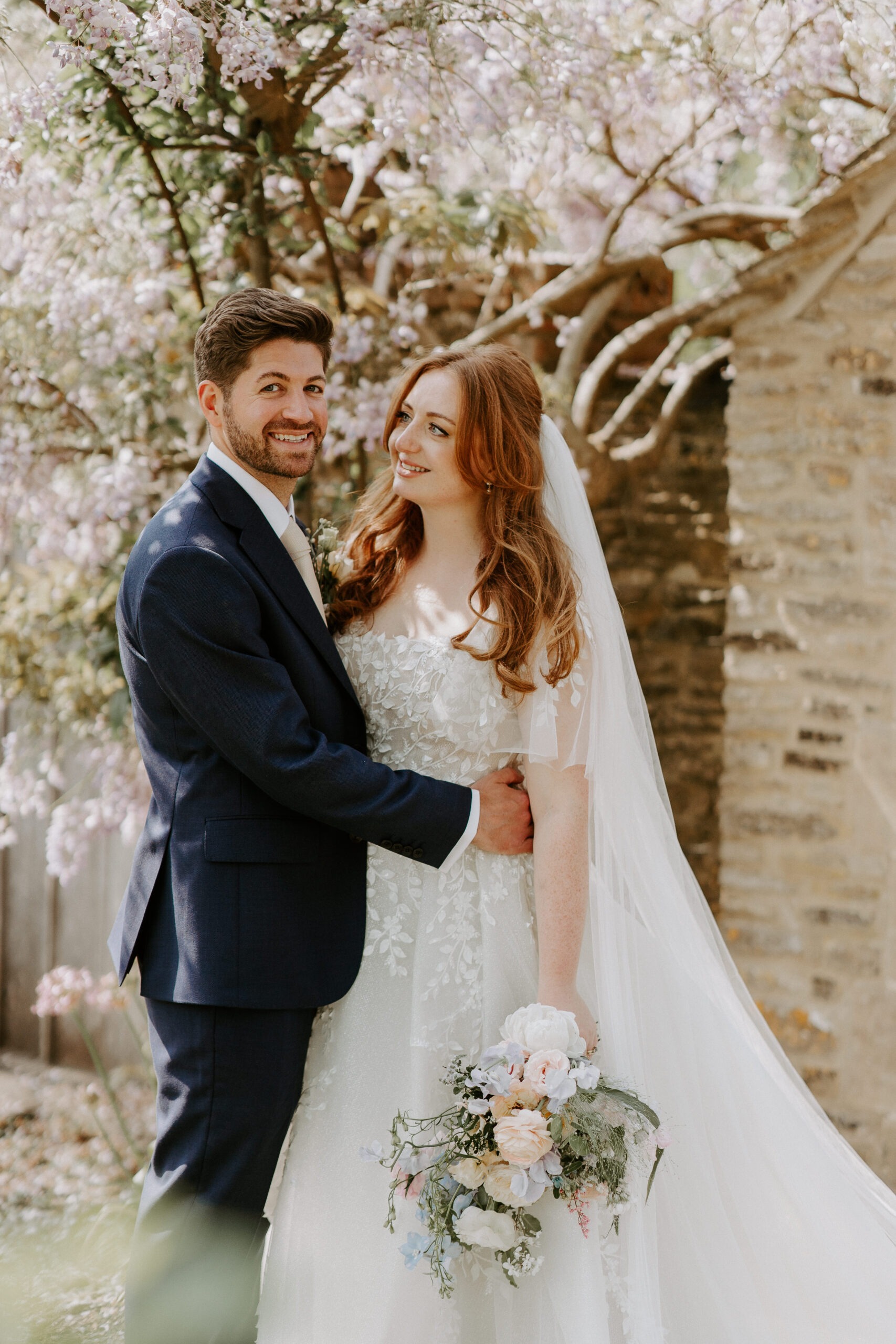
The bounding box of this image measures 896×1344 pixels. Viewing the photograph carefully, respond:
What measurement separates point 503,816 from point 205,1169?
88cm

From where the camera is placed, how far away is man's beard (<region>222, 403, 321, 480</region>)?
Answer: 2.31 metres

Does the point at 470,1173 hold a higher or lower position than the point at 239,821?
lower

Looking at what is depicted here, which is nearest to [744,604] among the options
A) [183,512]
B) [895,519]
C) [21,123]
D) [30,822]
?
[895,519]

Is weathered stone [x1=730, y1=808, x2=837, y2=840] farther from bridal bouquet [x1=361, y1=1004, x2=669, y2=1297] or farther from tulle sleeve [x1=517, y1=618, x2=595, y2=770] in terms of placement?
bridal bouquet [x1=361, y1=1004, x2=669, y2=1297]

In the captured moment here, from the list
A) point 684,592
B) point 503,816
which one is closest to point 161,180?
point 503,816

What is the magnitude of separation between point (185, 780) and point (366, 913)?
1.53 ft

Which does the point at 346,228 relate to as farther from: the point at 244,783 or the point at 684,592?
the point at 244,783

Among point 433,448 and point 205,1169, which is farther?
point 433,448

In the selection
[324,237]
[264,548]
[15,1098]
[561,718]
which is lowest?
[15,1098]

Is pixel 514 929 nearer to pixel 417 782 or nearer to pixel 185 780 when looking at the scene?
pixel 417 782

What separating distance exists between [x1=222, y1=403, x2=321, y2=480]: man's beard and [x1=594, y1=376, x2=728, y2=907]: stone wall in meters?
2.35

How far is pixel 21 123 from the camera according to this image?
2865mm

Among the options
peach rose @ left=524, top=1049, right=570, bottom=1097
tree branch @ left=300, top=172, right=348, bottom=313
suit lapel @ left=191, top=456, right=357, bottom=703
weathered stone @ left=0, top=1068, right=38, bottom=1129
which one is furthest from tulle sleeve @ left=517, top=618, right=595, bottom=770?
weathered stone @ left=0, top=1068, right=38, bottom=1129

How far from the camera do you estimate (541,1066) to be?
198 cm
